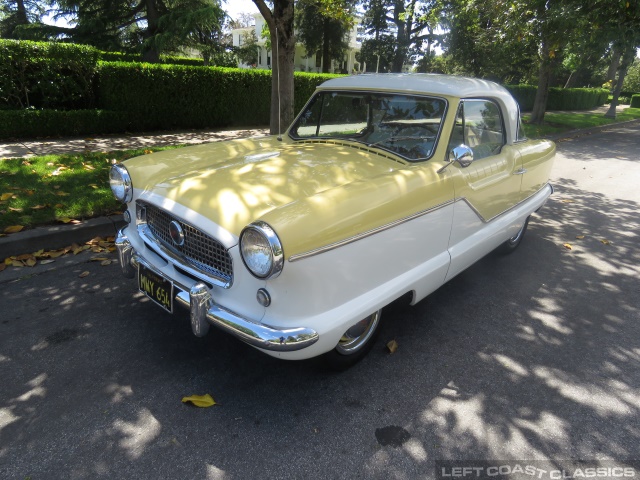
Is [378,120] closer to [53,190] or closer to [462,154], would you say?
[462,154]

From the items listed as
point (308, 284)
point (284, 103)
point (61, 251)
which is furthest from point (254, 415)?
point (284, 103)

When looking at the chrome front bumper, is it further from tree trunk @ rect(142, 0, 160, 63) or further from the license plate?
tree trunk @ rect(142, 0, 160, 63)

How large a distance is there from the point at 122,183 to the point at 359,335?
1.85 meters

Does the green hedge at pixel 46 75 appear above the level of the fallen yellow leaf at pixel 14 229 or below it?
above

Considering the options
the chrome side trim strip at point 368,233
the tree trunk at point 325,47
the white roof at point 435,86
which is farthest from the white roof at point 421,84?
the tree trunk at point 325,47

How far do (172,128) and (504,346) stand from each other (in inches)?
365

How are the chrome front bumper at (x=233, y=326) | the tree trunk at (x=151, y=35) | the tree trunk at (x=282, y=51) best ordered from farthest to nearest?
the tree trunk at (x=151, y=35)
the tree trunk at (x=282, y=51)
the chrome front bumper at (x=233, y=326)

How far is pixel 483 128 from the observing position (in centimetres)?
343

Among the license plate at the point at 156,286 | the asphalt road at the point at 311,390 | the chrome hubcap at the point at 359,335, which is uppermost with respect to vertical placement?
the license plate at the point at 156,286

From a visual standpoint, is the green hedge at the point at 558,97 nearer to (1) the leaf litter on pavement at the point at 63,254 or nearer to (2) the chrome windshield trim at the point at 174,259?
(1) the leaf litter on pavement at the point at 63,254

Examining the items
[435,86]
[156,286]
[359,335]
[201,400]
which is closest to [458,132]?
[435,86]

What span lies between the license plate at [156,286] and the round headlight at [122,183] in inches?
21.6

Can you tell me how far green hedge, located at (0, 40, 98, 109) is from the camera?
7.87 metres

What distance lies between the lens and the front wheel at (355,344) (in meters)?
2.48
